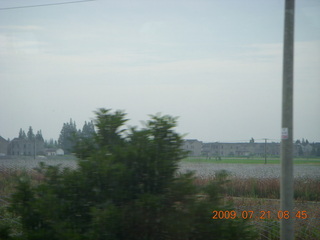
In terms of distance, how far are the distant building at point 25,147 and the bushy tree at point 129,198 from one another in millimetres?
3847

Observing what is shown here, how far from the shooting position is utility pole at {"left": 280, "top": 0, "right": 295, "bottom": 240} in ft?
16.5

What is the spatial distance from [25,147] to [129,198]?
20.2 ft

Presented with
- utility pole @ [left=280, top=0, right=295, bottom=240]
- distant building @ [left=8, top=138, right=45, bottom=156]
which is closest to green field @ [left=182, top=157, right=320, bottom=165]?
utility pole @ [left=280, top=0, right=295, bottom=240]

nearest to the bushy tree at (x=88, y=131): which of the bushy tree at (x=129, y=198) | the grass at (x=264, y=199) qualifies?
the bushy tree at (x=129, y=198)

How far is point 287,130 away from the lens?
16.8 feet

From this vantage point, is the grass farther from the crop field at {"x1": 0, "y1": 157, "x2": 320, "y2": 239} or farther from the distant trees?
the distant trees

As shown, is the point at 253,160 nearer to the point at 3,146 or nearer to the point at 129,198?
the point at 129,198

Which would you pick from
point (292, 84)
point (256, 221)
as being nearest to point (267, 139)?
point (256, 221)

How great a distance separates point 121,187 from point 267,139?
5.57 meters

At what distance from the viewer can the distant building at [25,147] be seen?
880 centimetres

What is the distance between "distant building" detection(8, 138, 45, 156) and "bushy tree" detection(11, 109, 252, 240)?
3.85m

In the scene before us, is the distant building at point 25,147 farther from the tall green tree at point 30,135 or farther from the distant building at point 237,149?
the distant building at point 237,149

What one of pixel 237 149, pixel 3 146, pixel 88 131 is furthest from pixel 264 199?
pixel 3 146

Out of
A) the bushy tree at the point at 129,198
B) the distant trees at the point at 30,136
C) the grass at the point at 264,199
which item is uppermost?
the distant trees at the point at 30,136
